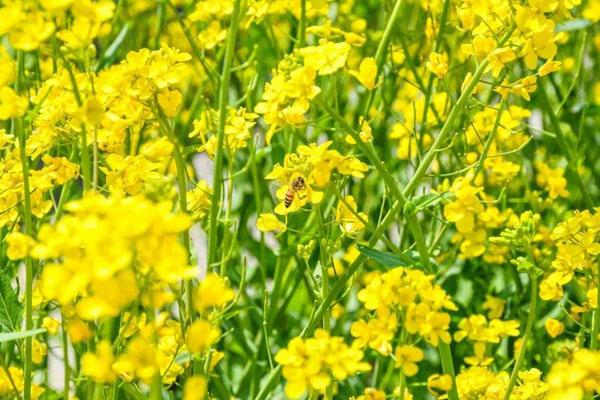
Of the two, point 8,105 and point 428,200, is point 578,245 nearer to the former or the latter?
point 428,200

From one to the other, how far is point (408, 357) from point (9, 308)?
0.45 metres

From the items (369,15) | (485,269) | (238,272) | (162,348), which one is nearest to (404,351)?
(162,348)

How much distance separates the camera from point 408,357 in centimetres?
100

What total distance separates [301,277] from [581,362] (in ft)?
3.03

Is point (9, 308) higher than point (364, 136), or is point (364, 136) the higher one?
point (364, 136)

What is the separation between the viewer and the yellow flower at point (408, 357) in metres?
0.99

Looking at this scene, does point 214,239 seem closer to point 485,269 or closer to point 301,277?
point 301,277

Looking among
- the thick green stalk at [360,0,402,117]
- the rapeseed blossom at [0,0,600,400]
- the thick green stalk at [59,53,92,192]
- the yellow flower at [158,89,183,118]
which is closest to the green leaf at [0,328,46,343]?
the rapeseed blossom at [0,0,600,400]

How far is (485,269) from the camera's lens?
2.01m

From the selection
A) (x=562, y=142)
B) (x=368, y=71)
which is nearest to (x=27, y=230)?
(x=368, y=71)

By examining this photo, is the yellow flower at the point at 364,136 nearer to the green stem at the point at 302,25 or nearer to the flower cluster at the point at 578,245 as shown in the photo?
the flower cluster at the point at 578,245

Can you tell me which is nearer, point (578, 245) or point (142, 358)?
point (142, 358)

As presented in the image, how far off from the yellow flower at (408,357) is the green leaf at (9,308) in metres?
0.43

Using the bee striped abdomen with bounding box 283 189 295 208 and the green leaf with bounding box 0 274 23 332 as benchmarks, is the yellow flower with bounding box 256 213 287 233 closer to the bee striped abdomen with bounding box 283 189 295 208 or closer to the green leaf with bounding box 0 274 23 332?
the bee striped abdomen with bounding box 283 189 295 208
